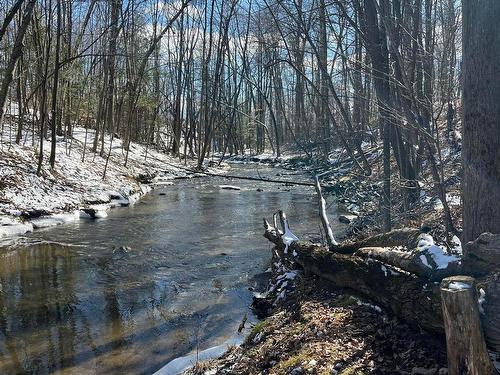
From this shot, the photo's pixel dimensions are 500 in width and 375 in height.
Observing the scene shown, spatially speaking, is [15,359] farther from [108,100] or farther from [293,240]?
[108,100]

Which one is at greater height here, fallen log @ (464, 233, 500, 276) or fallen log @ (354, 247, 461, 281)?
fallen log @ (464, 233, 500, 276)

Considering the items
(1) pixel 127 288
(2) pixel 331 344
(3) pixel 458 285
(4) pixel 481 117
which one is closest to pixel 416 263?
(3) pixel 458 285

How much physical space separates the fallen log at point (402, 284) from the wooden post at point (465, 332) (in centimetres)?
19

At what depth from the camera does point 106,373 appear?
4.47 metres

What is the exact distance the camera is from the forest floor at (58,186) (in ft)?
39.0

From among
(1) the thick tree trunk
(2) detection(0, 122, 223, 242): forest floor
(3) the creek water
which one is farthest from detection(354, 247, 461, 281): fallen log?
(2) detection(0, 122, 223, 242): forest floor

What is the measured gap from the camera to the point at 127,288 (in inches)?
282

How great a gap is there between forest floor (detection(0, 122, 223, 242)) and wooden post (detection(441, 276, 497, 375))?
10.6 meters

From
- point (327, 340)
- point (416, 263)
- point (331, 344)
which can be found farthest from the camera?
point (327, 340)

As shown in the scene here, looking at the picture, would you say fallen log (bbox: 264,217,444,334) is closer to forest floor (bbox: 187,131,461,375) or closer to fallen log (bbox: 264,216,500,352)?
fallen log (bbox: 264,216,500,352)

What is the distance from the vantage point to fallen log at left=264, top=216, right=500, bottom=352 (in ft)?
8.86

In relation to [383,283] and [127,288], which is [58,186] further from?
[383,283]

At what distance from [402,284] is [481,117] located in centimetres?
163

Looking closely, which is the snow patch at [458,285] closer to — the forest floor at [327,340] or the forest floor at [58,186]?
the forest floor at [327,340]
